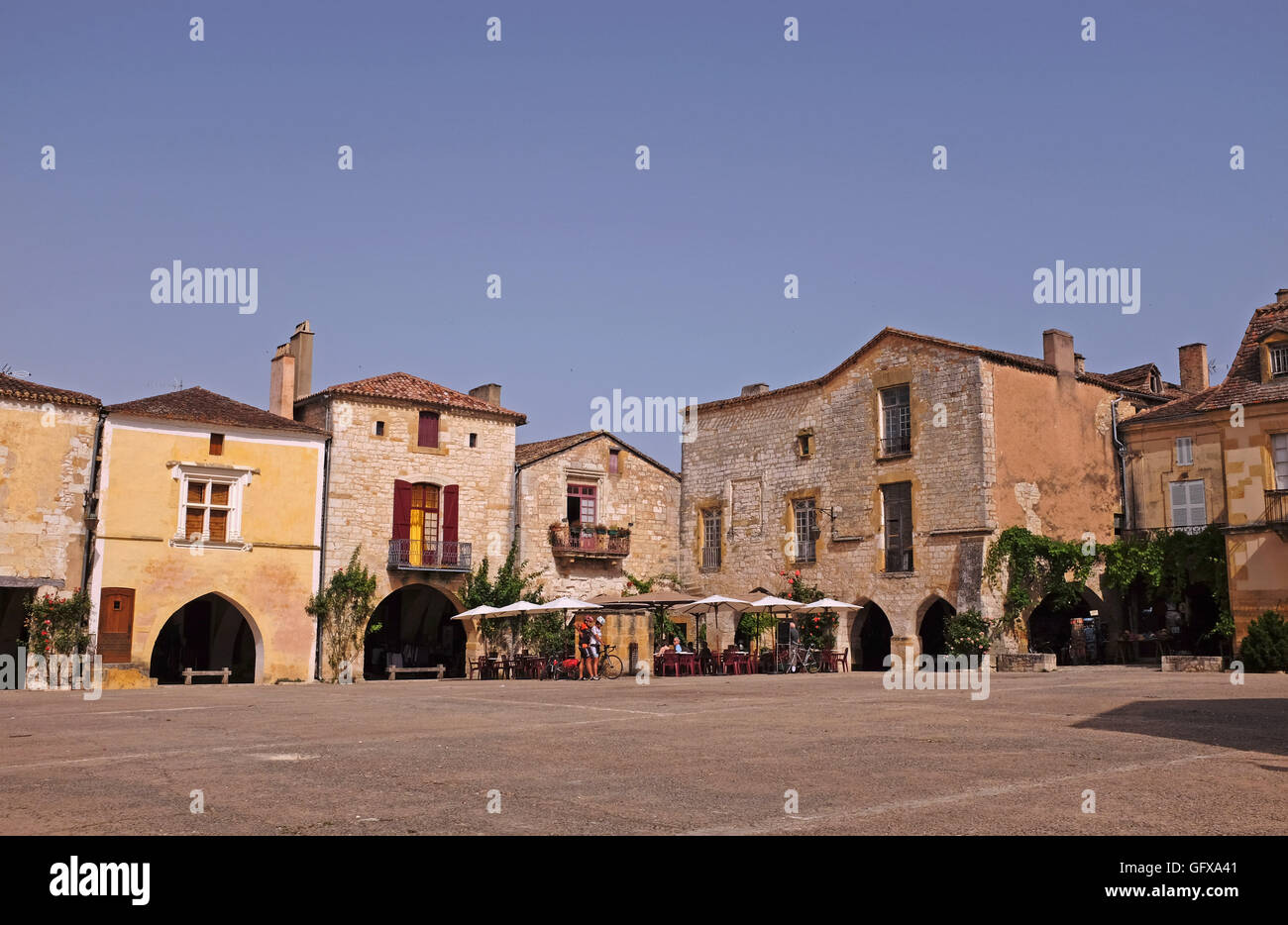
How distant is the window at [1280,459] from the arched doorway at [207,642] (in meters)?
25.6

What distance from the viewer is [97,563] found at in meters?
26.1

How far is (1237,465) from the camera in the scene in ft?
86.7

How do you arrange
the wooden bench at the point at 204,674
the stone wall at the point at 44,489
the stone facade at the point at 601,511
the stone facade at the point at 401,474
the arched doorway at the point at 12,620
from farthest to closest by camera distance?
the stone facade at the point at 601,511 < the stone facade at the point at 401,474 < the wooden bench at the point at 204,674 < the arched doorway at the point at 12,620 < the stone wall at the point at 44,489

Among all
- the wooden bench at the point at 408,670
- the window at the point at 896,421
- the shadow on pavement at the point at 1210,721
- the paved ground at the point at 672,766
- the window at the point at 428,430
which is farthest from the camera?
the window at the point at 428,430

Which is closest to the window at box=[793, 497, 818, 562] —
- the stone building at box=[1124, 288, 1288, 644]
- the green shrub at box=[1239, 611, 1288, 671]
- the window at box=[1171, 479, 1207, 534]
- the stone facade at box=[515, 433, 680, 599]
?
the stone facade at box=[515, 433, 680, 599]

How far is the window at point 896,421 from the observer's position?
3075 cm

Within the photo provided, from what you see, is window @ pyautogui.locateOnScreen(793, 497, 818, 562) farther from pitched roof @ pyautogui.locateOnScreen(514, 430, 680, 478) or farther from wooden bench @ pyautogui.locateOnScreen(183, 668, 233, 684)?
wooden bench @ pyautogui.locateOnScreen(183, 668, 233, 684)

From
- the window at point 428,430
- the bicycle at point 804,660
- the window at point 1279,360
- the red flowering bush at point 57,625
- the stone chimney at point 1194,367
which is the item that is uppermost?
the stone chimney at point 1194,367

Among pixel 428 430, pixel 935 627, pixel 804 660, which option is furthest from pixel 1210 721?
pixel 428 430

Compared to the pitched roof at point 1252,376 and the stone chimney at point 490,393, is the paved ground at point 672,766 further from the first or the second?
the stone chimney at point 490,393

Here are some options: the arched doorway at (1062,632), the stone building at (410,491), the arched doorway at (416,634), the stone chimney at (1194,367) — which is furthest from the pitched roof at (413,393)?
the stone chimney at (1194,367)

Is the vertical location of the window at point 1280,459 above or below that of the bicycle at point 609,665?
above

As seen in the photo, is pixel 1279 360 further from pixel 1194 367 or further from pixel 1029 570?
pixel 1194 367
